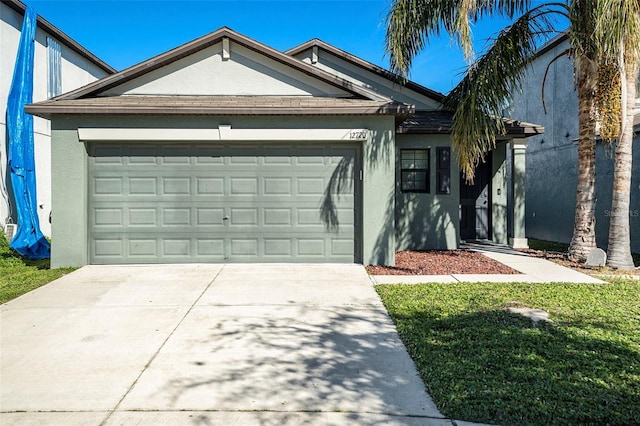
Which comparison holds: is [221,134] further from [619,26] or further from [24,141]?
[619,26]

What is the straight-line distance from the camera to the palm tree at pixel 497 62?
9.39m

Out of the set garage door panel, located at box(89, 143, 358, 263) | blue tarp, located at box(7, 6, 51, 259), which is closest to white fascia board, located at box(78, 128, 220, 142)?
garage door panel, located at box(89, 143, 358, 263)

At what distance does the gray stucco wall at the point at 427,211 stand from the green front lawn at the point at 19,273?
781 centimetres

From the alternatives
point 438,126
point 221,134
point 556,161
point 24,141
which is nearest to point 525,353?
point 221,134

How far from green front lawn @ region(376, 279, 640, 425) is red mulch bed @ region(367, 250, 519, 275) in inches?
66.7

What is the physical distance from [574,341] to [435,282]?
3201mm

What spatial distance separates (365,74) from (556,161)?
295 inches

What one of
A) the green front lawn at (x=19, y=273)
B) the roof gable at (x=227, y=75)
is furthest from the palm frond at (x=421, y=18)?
the green front lawn at (x=19, y=273)

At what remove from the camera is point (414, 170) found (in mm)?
11797

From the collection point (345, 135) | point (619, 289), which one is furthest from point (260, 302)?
point (619, 289)

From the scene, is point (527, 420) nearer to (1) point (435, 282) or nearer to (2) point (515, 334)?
(2) point (515, 334)

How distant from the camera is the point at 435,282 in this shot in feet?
25.8

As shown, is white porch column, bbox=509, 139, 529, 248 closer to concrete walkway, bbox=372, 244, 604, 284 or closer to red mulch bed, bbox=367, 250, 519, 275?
red mulch bed, bbox=367, 250, 519, 275

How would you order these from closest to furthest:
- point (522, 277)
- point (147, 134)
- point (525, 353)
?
point (525, 353)
point (522, 277)
point (147, 134)
